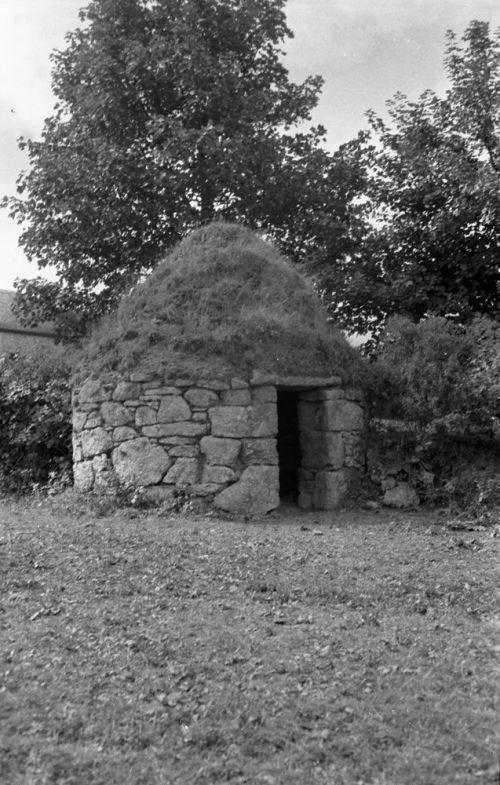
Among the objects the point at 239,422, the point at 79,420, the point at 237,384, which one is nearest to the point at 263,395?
the point at 237,384

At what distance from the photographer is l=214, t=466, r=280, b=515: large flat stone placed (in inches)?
368

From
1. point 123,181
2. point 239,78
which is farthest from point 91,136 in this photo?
point 239,78

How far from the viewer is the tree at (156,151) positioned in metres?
16.6

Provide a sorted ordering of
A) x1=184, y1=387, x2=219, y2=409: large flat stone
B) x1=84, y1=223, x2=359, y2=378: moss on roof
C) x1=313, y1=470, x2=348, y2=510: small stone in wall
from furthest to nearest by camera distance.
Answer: x1=313, y1=470, x2=348, y2=510: small stone in wall
x1=84, y1=223, x2=359, y2=378: moss on roof
x1=184, y1=387, x2=219, y2=409: large flat stone

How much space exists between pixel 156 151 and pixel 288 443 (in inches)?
332

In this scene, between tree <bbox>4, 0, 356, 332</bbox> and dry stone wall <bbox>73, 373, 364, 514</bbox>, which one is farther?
tree <bbox>4, 0, 356, 332</bbox>

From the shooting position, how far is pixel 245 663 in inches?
166

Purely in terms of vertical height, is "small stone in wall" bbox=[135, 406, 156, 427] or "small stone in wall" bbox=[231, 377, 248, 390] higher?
"small stone in wall" bbox=[231, 377, 248, 390]

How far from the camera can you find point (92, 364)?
10297mm

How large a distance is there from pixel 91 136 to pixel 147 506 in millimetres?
11887

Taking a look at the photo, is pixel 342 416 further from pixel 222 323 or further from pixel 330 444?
pixel 222 323

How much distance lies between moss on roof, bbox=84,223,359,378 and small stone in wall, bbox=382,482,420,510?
1.70 meters

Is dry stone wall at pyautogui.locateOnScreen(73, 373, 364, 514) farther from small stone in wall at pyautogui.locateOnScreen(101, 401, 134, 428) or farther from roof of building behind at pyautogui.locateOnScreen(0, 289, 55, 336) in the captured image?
roof of building behind at pyautogui.locateOnScreen(0, 289, 55, 336)

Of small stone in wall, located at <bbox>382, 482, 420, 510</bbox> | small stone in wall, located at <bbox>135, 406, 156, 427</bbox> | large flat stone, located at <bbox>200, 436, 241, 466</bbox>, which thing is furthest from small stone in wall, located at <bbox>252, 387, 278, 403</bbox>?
small stone in wall, located at <bbox>382, 482, 420, 510</bbox>
